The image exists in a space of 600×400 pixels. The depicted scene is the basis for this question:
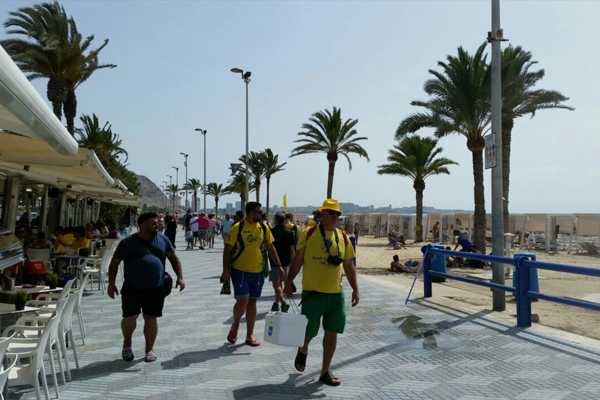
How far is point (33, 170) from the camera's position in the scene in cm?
997

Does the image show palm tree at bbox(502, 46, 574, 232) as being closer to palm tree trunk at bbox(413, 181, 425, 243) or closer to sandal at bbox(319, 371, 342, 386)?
palm tree trunk at bbox(413, 181, 425, 243)

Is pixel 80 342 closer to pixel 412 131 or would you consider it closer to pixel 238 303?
pixel 238 303

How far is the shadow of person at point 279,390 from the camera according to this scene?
4590 millimetres

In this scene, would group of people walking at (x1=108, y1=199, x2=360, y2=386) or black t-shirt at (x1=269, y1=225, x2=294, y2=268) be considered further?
black t-shirt at (x1=269, y1=225, x2=294, y2=268)

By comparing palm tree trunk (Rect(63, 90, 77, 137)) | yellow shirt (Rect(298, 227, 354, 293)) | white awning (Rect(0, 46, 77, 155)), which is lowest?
yellow shirt (Rect(298, 227, 354, 293))

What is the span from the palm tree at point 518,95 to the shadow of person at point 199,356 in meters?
18.6

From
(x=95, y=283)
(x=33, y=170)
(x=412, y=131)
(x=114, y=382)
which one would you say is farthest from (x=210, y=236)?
(x=114, y=382)

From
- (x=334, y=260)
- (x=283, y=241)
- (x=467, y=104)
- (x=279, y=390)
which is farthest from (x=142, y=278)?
(x=467, y=104)

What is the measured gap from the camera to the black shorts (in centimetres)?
552

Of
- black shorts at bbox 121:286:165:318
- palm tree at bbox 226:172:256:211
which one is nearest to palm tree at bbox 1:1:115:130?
black shorts at bbox 121:286:165:318

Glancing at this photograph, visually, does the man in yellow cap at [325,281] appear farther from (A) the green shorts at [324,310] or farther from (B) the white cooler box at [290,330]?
(B) the white cooler box at [290,330]

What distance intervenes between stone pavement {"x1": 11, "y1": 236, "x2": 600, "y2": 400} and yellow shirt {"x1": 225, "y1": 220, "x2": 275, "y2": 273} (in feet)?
2.98

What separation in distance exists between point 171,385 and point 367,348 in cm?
238

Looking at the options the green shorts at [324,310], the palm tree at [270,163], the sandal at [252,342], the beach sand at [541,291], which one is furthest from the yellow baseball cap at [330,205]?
the palm tree at [270,163]
